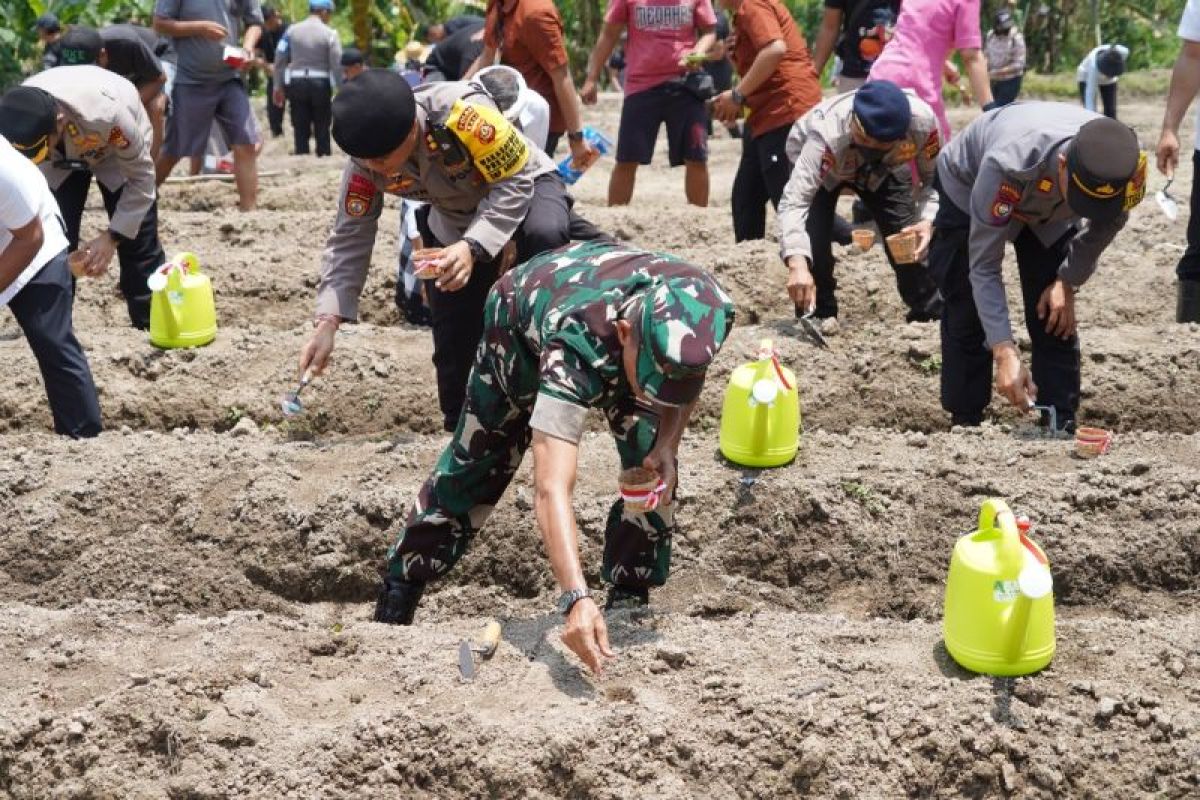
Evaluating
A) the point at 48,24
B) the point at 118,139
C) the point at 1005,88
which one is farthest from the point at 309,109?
the point at 118,139

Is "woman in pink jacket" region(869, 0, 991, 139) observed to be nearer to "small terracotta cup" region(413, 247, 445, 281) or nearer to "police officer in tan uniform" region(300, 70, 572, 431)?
"police officer in tan uniform" region(300, 70, 572, 431)

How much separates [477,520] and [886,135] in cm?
261

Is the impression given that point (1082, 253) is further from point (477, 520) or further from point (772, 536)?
point (477, 520)

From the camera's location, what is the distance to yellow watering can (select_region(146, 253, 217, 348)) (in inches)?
263

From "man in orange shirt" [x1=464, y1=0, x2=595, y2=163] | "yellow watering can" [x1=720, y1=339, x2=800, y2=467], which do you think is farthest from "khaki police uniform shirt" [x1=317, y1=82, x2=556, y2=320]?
"man in orange shirt" [x1=464, y1=0, x2=595, y2=163]

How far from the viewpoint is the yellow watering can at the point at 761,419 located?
16.5 feet

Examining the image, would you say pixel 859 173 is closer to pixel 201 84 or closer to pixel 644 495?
pixel 644 495

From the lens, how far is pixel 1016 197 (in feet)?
15.5

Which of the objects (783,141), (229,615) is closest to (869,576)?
(229,615)

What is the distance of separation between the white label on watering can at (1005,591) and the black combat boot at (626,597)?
3.27ft

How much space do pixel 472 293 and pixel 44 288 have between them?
155 centimetres

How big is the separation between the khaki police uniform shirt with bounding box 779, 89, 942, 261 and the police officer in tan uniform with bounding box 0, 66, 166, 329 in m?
2.57

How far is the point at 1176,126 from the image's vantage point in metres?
6.27

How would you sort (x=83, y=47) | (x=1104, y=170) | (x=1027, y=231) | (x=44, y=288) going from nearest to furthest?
(x=1104, y=170)
(x=1027, y=231)
(x=44, y=288)
(x=83, y=47)
